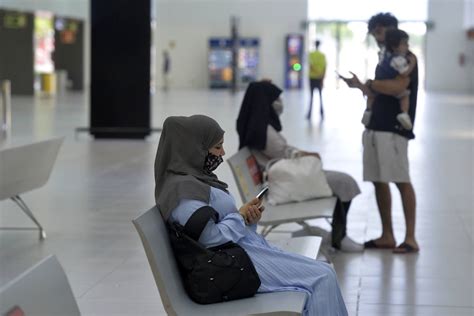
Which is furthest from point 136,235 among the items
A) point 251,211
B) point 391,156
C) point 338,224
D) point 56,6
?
point 56,6

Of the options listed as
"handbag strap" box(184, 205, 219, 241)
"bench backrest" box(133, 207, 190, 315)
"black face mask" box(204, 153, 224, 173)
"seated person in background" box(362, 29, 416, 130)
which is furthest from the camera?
"seated person in background" box(362, 29, 416, 130)

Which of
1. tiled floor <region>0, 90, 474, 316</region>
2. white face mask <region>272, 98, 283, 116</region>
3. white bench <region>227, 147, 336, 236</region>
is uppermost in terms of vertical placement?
white face mask <region>272, 98, 283, 116</region>

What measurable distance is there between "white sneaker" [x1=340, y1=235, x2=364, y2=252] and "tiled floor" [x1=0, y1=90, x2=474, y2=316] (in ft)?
0.38

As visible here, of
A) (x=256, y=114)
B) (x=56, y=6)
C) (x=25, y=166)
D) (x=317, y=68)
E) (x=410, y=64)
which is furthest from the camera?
(x=56, y=6)

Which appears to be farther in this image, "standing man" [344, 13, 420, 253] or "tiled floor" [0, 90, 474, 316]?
"standing man" [344, 13, 420, 253]

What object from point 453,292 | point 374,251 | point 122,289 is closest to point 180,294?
point 122,289

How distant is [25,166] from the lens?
7.88 m

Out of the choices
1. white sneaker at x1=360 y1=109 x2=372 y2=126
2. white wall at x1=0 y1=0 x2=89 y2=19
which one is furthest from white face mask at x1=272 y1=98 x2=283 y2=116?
white wall at x1=0 y1=0 x2=89 y2=19

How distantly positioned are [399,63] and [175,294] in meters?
3.96

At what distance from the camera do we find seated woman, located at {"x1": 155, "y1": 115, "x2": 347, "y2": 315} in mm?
4199

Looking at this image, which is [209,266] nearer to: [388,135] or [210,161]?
[210,161]

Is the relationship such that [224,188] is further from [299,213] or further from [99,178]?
[99,178]

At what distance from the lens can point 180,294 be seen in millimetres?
4191

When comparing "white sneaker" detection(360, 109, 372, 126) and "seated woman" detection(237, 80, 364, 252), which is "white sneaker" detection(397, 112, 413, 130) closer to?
"white sneaker" detection(360, 109, 372, 126)
